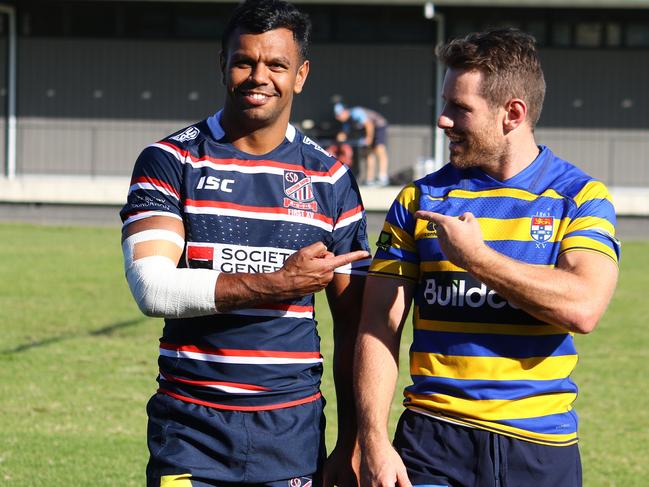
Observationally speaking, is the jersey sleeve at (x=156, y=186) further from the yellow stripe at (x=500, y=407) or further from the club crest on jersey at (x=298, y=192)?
the yellow stripe at (x=500, y=407)

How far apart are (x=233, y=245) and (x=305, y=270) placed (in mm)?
317

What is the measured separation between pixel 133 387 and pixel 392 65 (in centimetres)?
1948

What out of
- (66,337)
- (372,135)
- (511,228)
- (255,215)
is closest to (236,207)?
(255,215)

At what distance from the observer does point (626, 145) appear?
88.4ft

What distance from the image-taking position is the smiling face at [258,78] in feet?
12.7

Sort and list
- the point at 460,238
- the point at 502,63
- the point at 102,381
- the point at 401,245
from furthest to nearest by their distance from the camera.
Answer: the point at 102,381
the point at 401,245
the point at 502,63
the point at 460,238

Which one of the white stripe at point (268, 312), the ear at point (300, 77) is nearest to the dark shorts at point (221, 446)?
the white stripe at point (268, 312)

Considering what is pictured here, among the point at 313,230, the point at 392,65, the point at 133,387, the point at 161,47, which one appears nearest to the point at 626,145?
the point at 392,65

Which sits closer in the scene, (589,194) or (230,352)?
(589,194)

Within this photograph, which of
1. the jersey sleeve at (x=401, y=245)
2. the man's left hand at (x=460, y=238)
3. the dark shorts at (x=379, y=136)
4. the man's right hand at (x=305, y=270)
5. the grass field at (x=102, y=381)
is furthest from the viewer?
the dark shorts at (x=379, y=136)

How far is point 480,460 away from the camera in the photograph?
355 centimetres

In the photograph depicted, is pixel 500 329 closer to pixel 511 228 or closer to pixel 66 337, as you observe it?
pixel 511 228

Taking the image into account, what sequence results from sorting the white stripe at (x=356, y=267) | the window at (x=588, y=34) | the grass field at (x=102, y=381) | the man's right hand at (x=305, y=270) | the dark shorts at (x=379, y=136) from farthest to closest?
the window at (x=588, y=34) < the dark shorts at (x=379, y=136) < the grass field at (x=102, y=381) < the white stripe at (x=356, y=267) < the man's right hand at (x=305, y=270)

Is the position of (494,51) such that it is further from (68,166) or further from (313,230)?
(68,166)
